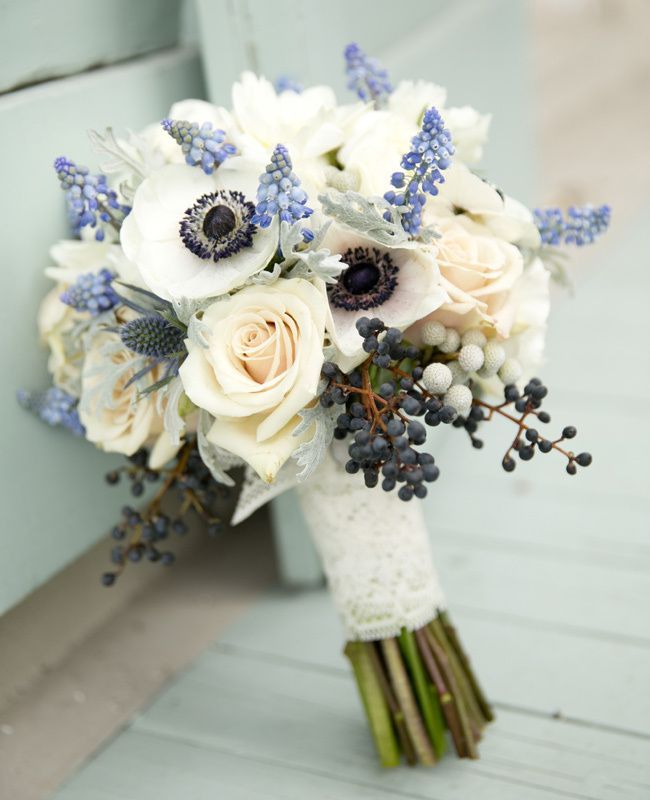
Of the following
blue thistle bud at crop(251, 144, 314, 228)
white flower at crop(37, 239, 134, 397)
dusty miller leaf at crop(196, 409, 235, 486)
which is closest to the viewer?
blue thistle bud at crop(251, 144, 314, 228)

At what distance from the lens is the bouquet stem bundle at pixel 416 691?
3.28ft

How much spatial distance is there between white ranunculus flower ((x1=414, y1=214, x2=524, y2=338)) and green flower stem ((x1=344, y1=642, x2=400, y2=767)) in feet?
1.13

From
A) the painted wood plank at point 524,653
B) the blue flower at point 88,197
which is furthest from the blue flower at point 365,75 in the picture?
the painted wood plank at point 524,653

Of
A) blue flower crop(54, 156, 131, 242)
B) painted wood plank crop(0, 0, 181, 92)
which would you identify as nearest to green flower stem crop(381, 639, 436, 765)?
blue flower crop(54, 156, 131, 242)

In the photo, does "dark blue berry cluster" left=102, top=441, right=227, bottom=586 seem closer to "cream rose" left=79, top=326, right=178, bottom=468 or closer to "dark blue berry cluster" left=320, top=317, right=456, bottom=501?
"cream rose" left=79, top=326, right=178, bottom=468

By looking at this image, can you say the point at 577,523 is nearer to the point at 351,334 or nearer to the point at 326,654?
the point at 326,654

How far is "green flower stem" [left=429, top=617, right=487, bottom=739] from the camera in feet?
3.34

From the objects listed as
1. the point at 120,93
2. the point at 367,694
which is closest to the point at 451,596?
the point at 367,694

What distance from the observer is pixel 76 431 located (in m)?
1.02

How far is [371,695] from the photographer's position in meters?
1.01

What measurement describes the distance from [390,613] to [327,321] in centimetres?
33

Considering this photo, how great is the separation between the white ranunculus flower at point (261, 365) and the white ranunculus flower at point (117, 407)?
121 mm

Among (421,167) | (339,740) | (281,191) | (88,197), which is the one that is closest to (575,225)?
(421,167)

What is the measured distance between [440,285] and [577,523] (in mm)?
713
